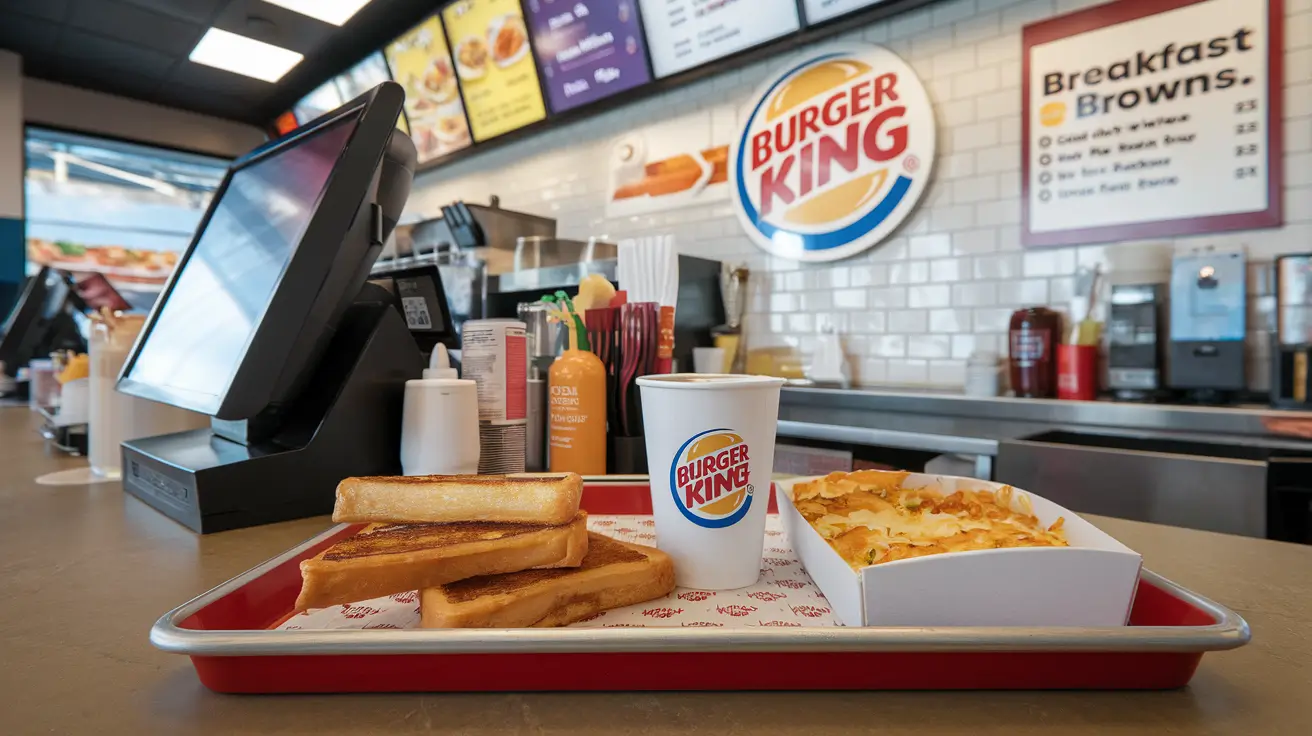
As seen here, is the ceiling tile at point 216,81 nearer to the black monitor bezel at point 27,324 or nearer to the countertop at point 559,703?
the black monitor bezel at point 27,324

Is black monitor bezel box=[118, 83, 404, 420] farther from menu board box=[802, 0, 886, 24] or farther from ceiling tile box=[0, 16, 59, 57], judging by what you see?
ceiling tile box=[0, 16, 59, 57]

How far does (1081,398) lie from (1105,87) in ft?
3.54

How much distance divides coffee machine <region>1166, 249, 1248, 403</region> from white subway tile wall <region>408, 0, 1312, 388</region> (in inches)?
4.6

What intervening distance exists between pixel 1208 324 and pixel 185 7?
17.9 feet

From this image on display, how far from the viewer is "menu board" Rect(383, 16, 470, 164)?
14.8ft

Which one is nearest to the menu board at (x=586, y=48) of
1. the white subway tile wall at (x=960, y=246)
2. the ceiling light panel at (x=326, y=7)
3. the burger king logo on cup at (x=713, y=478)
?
the white subway tile wall at (x=960, y=246)

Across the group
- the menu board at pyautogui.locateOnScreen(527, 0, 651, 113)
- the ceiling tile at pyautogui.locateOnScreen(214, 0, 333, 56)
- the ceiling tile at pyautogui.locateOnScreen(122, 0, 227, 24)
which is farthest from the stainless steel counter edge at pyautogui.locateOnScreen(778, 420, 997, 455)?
the ceiling tile at pyautogui.locateOnScreen(122, 0, 227, 24)

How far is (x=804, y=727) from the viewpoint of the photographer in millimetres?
401

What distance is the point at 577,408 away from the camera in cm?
104

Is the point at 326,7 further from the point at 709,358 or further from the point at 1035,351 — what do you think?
the point at 1035,351

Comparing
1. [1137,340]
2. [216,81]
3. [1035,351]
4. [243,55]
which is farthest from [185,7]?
[1137,340]

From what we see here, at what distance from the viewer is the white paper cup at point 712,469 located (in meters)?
0.60

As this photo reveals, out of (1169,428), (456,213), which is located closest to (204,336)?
(1169,428)

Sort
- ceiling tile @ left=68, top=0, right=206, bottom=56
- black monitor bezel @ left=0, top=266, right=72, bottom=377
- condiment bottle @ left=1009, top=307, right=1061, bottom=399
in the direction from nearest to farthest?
condiment bottle @ left=1009, top=307, right=1061, bottom=399
black monitor bezel @ left=0, top=266, right=72, bottom=377
ceiling tile @ left=68, top=0, right=206, bottom=56
